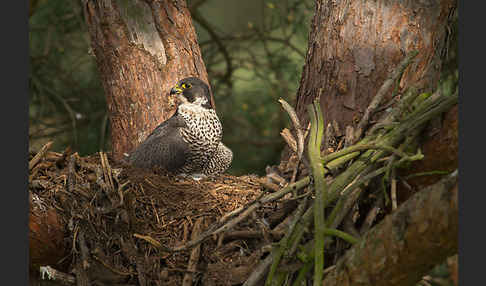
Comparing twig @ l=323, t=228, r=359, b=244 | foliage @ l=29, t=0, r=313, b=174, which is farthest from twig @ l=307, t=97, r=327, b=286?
foliage @ l=29, t=0, r=313, b=174

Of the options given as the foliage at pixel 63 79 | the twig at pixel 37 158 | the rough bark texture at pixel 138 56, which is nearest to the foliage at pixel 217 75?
the foliage at pixel 63 79

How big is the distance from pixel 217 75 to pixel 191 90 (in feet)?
8.13

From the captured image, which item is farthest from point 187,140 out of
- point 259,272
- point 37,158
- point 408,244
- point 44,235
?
point 408,244

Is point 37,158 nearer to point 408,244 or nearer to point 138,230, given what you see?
point 138,230

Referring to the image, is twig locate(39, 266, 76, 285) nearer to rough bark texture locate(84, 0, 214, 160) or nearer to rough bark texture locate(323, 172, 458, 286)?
rough bark texture locate(323, 172, 458, 286)

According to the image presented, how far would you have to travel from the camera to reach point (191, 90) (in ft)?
11.5

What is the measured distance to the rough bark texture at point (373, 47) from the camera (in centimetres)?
256

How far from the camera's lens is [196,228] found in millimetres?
2342

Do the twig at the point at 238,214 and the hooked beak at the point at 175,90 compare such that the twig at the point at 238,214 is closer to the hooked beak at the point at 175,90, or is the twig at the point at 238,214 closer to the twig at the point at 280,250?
the twig at the point at 280,250

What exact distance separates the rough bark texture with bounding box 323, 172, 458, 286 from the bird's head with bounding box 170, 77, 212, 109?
1990 mm

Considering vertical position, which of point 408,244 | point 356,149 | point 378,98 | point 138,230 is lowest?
point 138,230

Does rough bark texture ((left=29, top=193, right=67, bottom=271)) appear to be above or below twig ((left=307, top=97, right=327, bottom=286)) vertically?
below

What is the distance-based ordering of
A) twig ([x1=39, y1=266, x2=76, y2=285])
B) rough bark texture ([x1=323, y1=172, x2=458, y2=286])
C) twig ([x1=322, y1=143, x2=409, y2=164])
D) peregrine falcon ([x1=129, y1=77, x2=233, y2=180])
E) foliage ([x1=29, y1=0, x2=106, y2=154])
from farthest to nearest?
foliage ([x1=29, y1=0, x2=106, y2=154]) < peregrine falcon ([x1=129, y1=77, x2=233, y2=180]) < twig ([x1=39, y1=266, x2=76, y2=285]) < twig ([x1=322, y1=143, x2=409, y2=164]) < rough bark texture ([x1=323, y1=172, x2=458, y2=286])

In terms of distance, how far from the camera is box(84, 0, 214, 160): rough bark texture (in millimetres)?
3393
